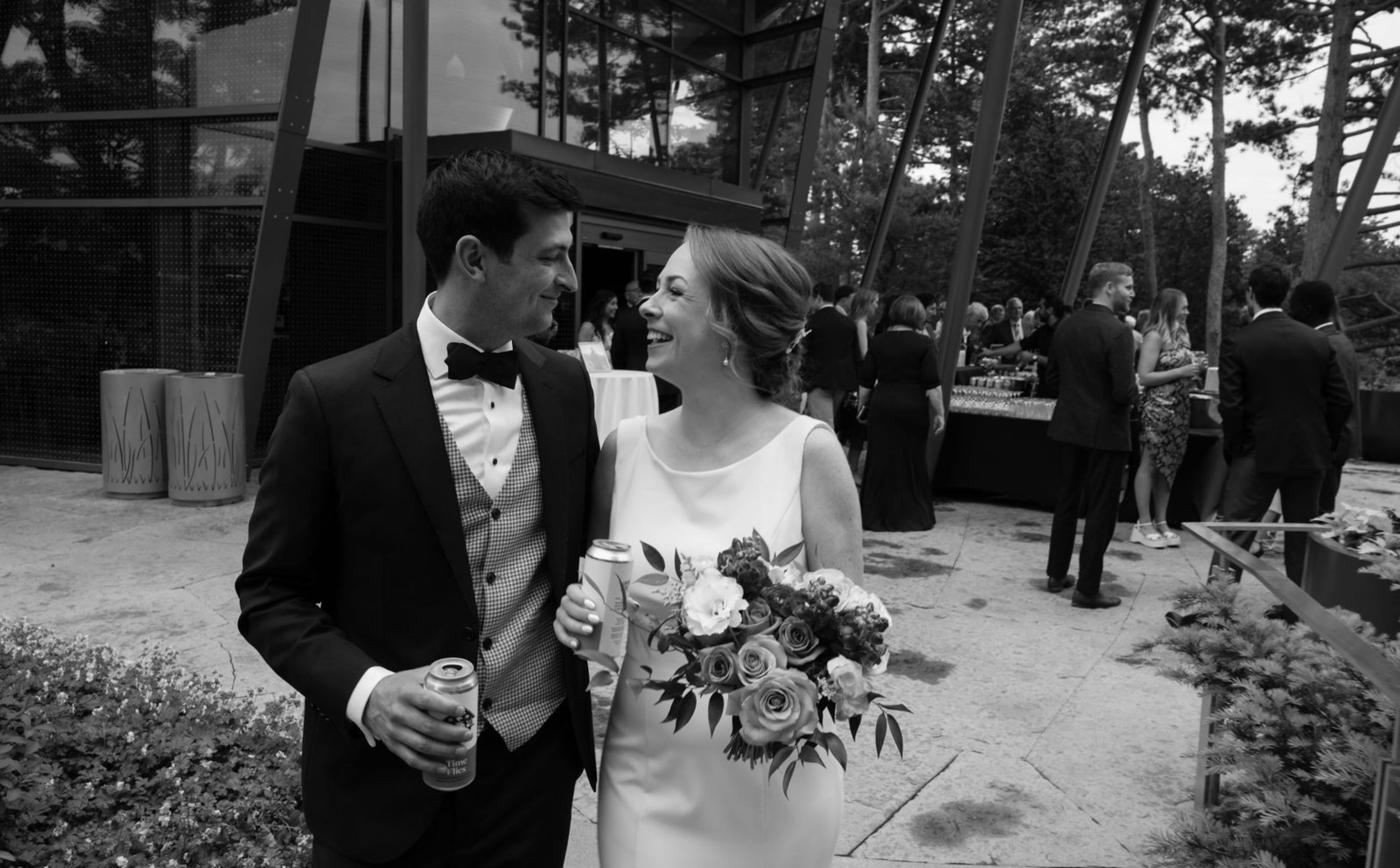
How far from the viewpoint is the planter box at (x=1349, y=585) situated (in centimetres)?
406

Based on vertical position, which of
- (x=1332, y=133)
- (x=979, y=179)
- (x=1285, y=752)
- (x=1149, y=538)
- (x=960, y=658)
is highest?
(x=1332, y=133)

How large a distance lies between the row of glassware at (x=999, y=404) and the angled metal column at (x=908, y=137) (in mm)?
4552

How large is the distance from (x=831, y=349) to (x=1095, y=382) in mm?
3800

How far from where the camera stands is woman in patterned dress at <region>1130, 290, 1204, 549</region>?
28.1 feet

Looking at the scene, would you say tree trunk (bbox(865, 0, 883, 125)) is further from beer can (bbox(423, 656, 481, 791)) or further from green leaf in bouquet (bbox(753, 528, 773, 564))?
beer can (bbox(423, 656, 481, 791))

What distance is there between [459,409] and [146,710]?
2.76m

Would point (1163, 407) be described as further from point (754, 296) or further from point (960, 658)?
point (754, 296)

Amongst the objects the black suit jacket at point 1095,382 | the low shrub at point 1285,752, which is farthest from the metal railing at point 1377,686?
the black suit jacket at point 1095,382

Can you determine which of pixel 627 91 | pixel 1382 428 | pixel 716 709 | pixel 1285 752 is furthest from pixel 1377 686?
pixel 1382 428

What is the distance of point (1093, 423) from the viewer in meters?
7.04

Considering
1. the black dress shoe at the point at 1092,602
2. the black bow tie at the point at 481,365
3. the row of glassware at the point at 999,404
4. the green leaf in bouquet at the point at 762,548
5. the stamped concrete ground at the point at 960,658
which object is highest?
the black bow tie at the point at 481,365

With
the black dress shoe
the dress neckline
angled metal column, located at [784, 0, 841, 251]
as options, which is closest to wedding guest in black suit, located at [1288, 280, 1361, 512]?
the black dress shoe

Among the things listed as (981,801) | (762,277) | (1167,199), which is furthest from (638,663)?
→ (1167,199)

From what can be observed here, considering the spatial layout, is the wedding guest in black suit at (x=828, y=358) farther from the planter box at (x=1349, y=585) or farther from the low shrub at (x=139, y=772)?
the low shrub at (x=139, y=772)
